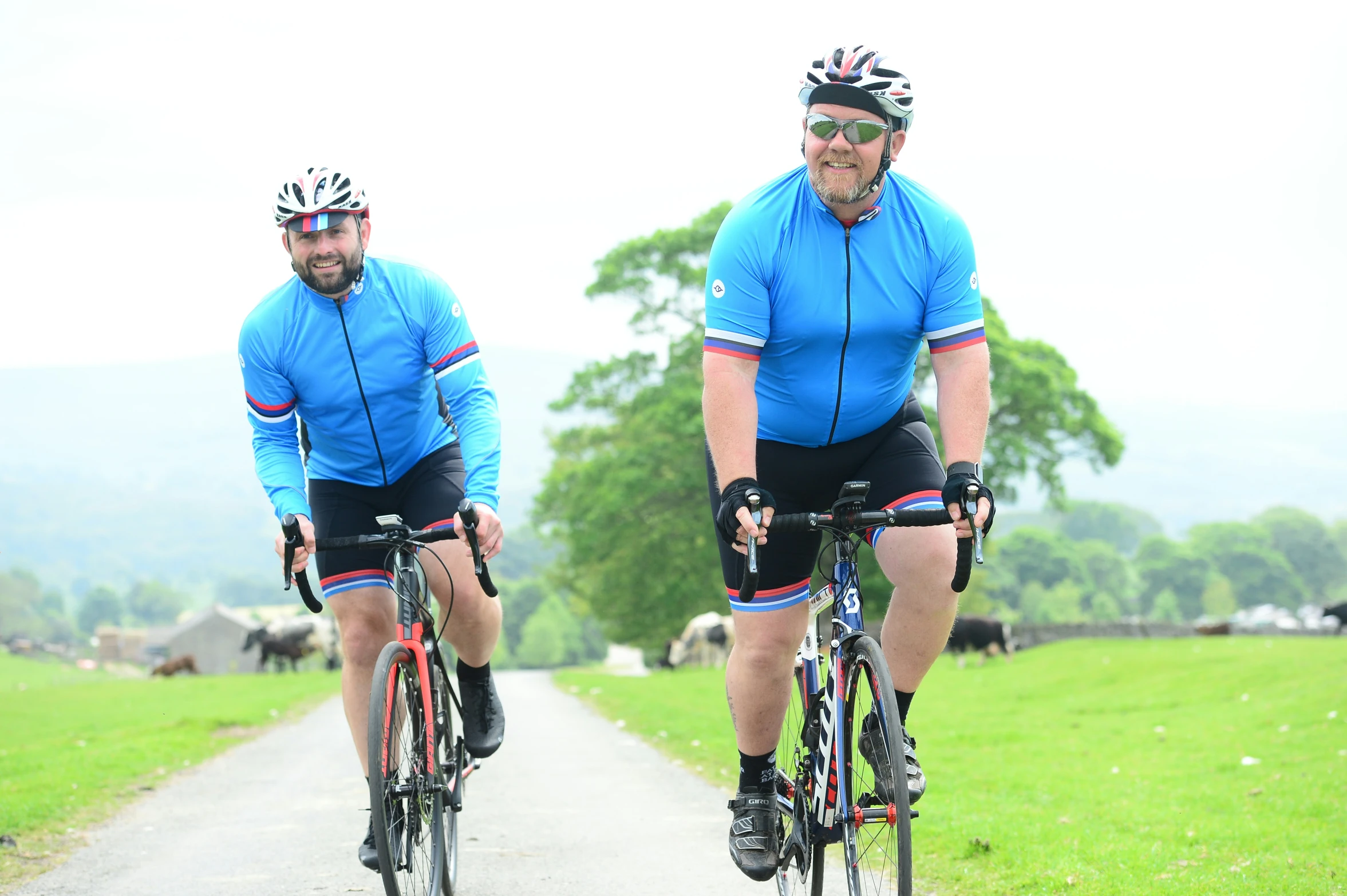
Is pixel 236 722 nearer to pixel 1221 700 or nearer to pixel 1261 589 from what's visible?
pixel 1221 700

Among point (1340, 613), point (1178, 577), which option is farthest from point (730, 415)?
point (1178, 577)

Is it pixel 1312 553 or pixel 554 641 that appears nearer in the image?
pixel 554 641

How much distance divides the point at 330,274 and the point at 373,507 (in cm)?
102

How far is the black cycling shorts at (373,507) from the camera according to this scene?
4852mm

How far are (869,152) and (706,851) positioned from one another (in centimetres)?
366

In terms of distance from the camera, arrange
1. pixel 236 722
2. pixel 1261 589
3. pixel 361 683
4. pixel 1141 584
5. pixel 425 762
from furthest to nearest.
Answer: pixel 1141 584
pixel 1261 589
pixel 236 722
pixel 361 683
pixel 425 762

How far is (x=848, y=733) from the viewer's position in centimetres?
376

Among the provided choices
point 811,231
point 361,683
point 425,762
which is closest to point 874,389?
point 811,231

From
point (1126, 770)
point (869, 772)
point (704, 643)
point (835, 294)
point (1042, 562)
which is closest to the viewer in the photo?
point (869, 772)

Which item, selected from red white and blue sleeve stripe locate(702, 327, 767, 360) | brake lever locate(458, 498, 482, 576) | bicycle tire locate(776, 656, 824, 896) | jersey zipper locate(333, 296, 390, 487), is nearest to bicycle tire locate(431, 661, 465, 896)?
brake lever locate(458, 498, 482, 576)

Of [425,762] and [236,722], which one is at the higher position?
[425,762]

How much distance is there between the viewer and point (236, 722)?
15852 mm

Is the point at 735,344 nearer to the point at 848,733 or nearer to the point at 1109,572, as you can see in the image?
the point at 848,733

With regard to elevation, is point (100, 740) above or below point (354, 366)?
below
